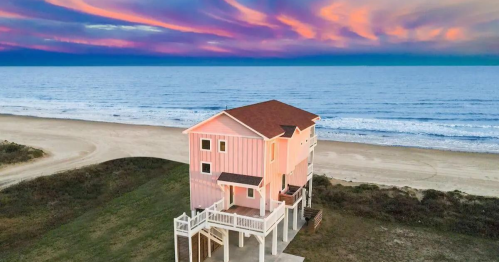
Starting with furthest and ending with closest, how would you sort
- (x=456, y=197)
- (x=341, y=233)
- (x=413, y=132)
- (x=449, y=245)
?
(x=413, y=132) < (x=456, y=197) < (x=341, y=233) < (x=449, y=245)

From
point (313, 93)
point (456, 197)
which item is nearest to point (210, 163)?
point (456, 197)

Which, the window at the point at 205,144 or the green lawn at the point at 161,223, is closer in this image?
the window at the point at 205,144

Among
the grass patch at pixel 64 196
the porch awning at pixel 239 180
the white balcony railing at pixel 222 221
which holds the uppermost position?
the porch awning at pixel 239 180

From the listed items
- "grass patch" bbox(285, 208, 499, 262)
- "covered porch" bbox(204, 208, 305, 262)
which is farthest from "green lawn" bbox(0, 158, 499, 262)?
"covered porch" bbox(204, 208, 305, 262)

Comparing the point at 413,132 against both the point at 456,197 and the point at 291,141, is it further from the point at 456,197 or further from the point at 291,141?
the point at 291,141

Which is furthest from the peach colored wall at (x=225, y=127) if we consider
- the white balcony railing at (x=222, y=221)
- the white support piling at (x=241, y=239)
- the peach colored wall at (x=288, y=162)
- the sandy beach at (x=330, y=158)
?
the sandy beach at (x=330, y=158)

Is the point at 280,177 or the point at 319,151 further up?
the point at 280,177

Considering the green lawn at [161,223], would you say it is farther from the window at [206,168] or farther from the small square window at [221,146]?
the small square window at [221,146]

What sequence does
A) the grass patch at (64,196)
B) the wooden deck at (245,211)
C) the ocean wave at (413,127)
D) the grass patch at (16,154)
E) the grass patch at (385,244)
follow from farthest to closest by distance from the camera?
the ocean wave at (413,127) < the grass patch at (16,154) < the grass patch at (64,196) < the grass patch at (385,244) < the wooden deck at (245,211)
